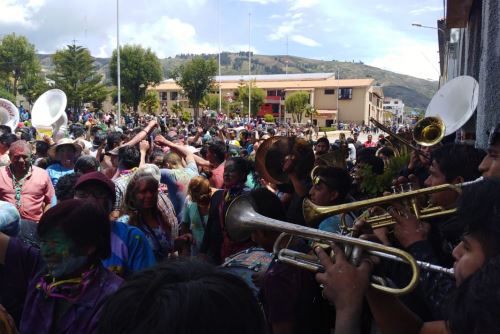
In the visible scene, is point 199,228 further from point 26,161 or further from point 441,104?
point 441,104

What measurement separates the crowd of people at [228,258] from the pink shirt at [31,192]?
10 millimetres

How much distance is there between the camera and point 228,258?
2.89 metres

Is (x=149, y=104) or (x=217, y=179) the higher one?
(x=149, y=104)

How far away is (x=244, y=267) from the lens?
8.00 feet

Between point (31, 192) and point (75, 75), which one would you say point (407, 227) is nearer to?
point (31, 192)

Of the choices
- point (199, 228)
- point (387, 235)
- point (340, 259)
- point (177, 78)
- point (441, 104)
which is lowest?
point (199, 228)

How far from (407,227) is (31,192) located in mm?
3721

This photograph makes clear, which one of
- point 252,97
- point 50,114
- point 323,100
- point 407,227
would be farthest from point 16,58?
point 407,227

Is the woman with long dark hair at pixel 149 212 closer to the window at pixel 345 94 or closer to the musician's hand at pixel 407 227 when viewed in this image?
the musician's hand at pixel 407 227

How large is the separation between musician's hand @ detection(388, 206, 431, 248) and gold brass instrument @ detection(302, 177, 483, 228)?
66 millimetres

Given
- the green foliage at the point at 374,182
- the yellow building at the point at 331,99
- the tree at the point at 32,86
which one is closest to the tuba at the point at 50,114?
the green foliage at the point at 374,182

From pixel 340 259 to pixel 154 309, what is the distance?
2.81ft

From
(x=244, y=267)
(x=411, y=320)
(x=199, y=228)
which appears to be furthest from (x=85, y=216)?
(x=199, y=228)

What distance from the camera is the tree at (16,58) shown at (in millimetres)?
55094
